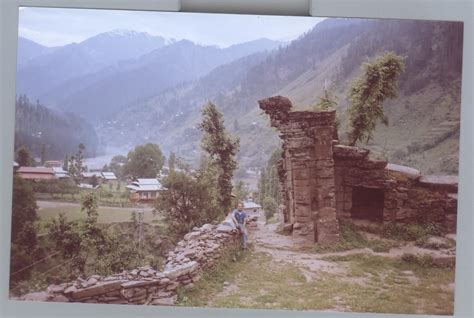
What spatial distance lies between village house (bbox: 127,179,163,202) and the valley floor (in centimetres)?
102

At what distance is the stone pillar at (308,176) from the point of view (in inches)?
200

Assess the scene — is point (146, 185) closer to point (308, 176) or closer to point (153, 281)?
point (153, 281)

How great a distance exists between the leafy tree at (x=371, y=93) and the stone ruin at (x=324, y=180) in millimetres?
202

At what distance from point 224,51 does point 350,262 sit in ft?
8.36

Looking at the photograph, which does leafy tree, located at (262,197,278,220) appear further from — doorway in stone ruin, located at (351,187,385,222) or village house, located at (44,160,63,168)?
village house, located at (44,160,63,168)

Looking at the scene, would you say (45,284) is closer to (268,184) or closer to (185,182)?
(185,182)

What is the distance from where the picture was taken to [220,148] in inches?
202

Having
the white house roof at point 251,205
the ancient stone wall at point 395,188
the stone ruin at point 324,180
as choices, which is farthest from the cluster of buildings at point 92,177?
the ancient stone wall at point 395,188

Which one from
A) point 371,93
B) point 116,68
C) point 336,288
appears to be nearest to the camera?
point 336,288

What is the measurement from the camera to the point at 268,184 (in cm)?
504

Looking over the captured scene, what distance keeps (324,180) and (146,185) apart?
1859 millimetres

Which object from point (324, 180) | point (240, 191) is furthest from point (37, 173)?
point (324, 180)

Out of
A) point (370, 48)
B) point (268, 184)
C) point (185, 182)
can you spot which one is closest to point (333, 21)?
point (370, 48)

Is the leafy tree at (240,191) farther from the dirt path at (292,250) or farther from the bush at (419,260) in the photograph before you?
the bush at (419,260)
